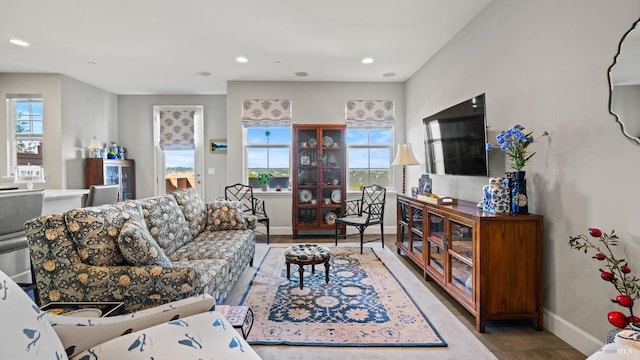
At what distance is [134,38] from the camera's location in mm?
3479

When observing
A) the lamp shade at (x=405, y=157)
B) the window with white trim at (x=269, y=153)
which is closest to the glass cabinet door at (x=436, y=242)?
the lamp shade at (x=405, y=157)

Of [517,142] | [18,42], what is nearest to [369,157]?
[517,142]

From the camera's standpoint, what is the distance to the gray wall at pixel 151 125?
6.09 meters

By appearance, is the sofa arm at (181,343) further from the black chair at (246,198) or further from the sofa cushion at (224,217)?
the black chair at (246,198)

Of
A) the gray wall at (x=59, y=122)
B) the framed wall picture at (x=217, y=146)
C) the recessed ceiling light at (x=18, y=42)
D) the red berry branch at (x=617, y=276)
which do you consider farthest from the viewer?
the framed wall picture at (x=217, y=146)

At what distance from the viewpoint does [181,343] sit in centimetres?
89

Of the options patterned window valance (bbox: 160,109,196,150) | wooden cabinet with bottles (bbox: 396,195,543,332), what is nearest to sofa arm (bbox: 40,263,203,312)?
wooden cabinet with bottles (bbox: 396,195,543,332)

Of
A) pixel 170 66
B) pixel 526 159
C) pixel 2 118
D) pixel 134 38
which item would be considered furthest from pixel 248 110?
pixel 526 159

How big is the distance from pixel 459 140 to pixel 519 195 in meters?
1.12

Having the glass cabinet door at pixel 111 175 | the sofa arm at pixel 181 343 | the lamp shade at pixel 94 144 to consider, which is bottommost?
the sofa arm at pixel 181 343

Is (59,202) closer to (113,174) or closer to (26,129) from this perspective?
(113,174)

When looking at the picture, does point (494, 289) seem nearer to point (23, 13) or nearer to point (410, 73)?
point (410, 73)

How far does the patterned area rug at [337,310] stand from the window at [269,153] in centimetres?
228

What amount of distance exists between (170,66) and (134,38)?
3.06 ft
